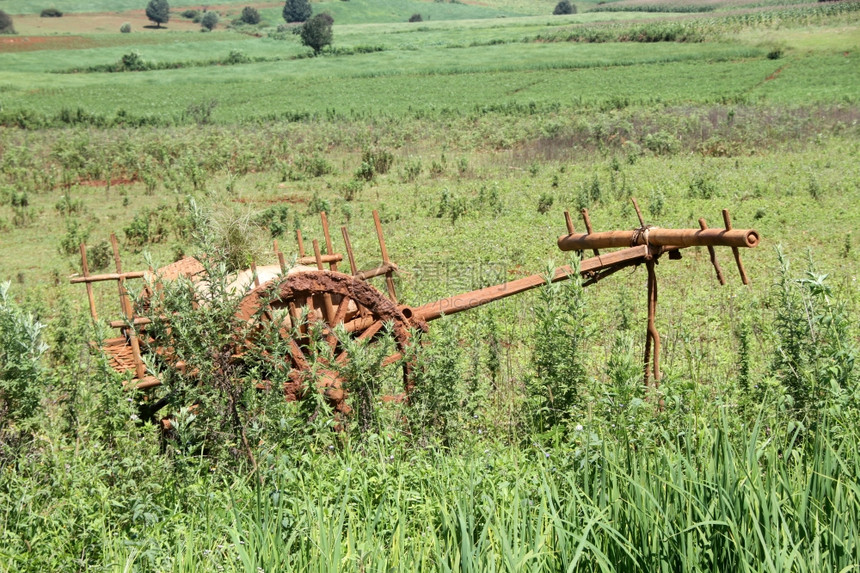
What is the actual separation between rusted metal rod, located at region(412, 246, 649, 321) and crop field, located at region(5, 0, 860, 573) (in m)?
0.28

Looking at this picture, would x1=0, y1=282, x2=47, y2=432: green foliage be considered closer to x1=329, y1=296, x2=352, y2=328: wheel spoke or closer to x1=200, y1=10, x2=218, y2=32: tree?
x1=329, y1=296, x2=352, y2=328: wheel spoke

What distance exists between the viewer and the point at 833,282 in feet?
34.0

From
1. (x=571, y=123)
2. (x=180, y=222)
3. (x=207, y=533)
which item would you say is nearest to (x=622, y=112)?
(x=571, y=123)

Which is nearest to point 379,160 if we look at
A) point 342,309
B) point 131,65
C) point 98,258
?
point 98,258

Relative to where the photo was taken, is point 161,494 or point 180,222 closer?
point 161,494

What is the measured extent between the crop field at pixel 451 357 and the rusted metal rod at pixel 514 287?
285 mm

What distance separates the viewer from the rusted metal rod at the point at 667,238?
5.39 metres

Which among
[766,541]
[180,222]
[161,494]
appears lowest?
[180,222]

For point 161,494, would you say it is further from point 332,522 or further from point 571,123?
point 571,123

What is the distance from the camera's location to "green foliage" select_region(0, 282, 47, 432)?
4953 millimetres

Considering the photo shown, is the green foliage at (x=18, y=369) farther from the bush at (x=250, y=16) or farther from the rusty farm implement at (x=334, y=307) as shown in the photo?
the bush at (x=250, y=16)

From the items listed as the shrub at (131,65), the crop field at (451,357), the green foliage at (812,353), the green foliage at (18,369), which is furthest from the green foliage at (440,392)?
the shrub at (131,65)

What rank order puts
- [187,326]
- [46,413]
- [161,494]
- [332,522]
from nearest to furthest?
1. [332,522]
2. [161,494]
3. [187,326]
4. [46,413]

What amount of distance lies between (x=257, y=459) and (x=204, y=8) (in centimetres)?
14874
